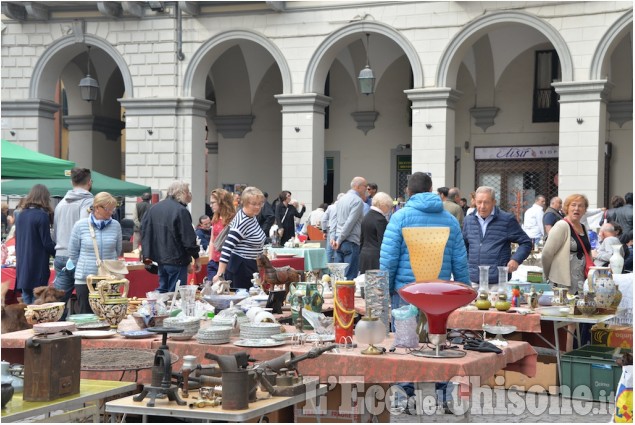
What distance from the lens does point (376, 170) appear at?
946 inches

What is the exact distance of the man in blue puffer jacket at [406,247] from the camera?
21.4 ft

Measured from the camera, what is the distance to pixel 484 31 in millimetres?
18453

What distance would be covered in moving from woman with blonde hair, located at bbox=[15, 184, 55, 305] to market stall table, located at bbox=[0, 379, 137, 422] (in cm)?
480

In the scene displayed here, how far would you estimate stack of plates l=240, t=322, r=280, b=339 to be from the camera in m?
5.17

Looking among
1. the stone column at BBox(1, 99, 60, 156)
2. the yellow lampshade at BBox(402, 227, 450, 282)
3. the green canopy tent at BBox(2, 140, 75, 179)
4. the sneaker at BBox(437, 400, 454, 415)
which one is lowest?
the sneaker at BBox(437, 400, 454, 415)

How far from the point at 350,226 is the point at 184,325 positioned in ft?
21.5

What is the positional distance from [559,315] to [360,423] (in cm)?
278

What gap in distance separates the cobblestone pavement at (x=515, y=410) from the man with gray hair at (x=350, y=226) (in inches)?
163

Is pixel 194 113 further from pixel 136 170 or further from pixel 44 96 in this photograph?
pixel 44 96

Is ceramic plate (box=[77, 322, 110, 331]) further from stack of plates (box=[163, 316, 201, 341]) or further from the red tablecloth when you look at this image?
stack of plates (box=[163, 316, 201, 341])

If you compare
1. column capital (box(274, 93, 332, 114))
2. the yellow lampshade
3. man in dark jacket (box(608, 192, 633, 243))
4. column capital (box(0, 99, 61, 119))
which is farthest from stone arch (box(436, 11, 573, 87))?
the yellow lampshade

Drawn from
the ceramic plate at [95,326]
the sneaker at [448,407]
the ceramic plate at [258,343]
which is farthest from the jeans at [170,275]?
the ceramic plate at [258,343]

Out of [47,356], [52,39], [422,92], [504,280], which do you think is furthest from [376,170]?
[47,356]

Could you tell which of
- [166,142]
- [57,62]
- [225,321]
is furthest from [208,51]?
[225,321]
